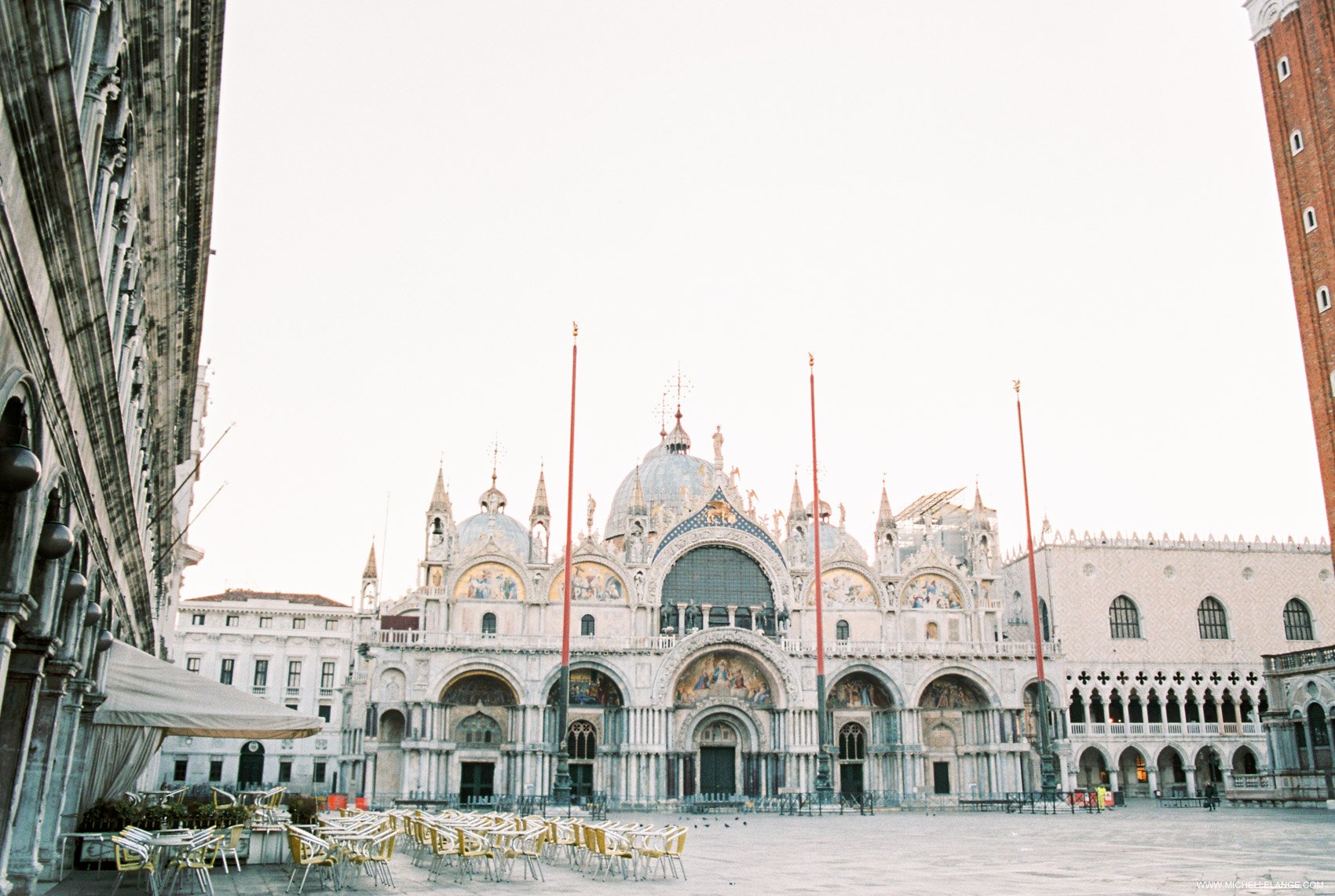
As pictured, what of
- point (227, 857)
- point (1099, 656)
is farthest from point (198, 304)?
point (1099, 656)

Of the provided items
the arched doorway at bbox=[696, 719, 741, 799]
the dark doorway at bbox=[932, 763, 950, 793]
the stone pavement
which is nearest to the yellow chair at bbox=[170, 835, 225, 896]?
the stone pavement

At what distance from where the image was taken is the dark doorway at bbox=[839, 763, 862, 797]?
51.3 meters

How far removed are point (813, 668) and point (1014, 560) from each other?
18.7 metres

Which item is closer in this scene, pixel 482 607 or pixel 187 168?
pixel 187 168

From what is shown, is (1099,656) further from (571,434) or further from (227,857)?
(227,857)

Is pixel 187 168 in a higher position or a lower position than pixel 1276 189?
lower

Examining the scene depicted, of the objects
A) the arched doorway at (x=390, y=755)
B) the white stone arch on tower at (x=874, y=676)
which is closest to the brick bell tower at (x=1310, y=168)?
the white stone arch on tower at (x=874, y=676)

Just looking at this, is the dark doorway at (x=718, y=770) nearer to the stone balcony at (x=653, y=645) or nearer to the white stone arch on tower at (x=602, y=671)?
the white stone arch on tower at (x=602, y=671)

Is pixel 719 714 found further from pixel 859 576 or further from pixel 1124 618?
pixel 1124 618

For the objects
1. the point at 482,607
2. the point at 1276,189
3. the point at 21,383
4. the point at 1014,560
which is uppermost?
the point at 1276,189

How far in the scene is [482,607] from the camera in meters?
49.8

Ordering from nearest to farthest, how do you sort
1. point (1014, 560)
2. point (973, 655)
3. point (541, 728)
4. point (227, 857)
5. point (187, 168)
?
point (187, 168)
point (227, 857)
point (541, 728)
point (973, 655)
point (1014, 560)

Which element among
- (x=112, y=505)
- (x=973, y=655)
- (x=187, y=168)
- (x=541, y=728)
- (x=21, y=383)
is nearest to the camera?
(x=21, y=383)

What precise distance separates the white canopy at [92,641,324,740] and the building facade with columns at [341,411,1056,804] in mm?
29910
